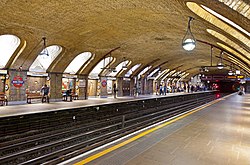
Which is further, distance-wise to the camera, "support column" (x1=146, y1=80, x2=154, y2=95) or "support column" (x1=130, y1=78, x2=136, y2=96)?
"support column" (x1=146, y1=80, x2=154, y2=95)

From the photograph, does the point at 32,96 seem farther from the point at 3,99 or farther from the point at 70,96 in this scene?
the point at 70,96

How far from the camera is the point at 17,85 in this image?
1617 cm

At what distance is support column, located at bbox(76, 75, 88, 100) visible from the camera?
22094 millimetres

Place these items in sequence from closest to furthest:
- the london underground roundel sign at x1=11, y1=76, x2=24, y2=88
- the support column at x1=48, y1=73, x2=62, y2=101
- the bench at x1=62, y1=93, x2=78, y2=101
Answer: the london underground roundel sign at x1=11, y1=76, x2=24, y2=88 < the support column at x1=48, y1=73, x2=62, y2=101 < the bench at x1=62, y1=93, x2=78, y2=101

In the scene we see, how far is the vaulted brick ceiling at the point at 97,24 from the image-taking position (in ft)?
30.2

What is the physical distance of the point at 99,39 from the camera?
666 inches

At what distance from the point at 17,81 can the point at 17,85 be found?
0.29 metres

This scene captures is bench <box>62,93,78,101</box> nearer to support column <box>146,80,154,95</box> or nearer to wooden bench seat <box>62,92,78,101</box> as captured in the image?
wooden bench seat <box>62,92,78,101</box>

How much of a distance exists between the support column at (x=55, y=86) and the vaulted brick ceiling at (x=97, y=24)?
59 centimetres

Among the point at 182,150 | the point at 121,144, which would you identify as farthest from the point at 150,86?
the point at 182,150

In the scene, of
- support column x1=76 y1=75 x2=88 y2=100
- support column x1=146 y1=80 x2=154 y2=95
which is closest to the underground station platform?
support column x1=76 y1=75 x2=88 y2=100

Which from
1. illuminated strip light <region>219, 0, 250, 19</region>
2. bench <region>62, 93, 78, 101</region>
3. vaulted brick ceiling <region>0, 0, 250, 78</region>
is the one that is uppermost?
vaulted brick ceiling <region>0, 0, 250, 78</region>

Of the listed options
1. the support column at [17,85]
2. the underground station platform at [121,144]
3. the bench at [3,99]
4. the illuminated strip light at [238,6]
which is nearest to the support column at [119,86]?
the support column at [17,85]

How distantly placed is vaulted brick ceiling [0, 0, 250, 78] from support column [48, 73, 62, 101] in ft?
1.92
